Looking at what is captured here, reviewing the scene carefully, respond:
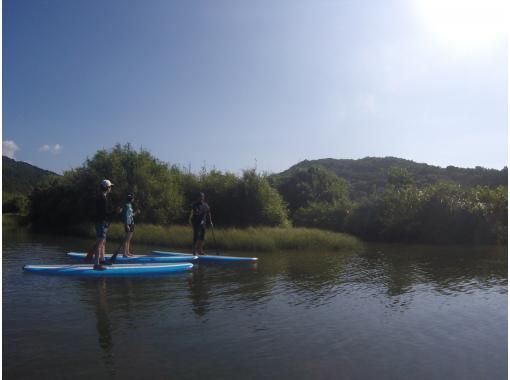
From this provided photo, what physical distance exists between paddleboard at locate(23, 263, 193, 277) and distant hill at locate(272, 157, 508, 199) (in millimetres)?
40158

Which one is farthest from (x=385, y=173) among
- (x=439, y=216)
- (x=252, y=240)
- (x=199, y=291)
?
(x=199, y=291)

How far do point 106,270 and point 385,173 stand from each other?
3219 inches

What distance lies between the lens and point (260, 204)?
2742 cm

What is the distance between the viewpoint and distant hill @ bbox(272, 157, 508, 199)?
6083cm

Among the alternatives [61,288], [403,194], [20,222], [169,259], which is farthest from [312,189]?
[61,288]

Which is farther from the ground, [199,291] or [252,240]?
[252,240]

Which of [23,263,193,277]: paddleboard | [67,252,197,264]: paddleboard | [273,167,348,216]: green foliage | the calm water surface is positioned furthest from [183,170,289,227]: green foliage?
[273,167,348,216]: green foliage

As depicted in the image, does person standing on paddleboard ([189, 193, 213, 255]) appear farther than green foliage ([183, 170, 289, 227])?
No

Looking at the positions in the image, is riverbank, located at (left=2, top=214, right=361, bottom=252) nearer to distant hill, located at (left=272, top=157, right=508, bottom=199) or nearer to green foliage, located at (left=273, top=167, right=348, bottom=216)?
distant hill, located at (left=272, top=157, right=508, bottom=199)

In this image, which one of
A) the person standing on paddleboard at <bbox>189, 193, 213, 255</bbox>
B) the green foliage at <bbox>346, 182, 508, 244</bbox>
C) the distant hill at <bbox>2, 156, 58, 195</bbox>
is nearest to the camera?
the person standing on paddleboard at <bbox>189, 193, 213, 255</bbox>

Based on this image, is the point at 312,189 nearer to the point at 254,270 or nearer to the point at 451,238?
the point at 451,238

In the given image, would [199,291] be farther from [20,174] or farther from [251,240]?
[20,174]

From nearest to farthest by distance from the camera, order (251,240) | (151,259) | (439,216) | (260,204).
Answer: (151,259), (251,240), (439,216), (260,204)

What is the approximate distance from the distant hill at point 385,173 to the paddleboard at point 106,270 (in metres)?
40.2
